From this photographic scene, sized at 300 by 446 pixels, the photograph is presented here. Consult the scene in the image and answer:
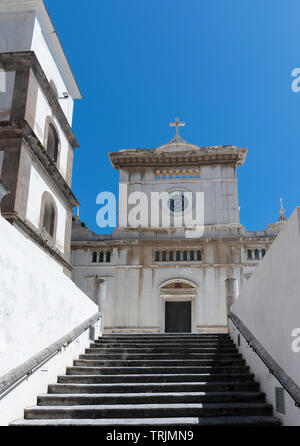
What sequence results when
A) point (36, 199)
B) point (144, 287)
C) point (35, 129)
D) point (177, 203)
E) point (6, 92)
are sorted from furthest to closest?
point (177, 203) < point (144, 287) < point (35, 129) < point (6, 92) < point (36, 199)

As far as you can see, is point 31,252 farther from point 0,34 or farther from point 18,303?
point 0,34

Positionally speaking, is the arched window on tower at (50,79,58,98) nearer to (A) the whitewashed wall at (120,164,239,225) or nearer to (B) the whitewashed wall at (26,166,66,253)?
(B) the whitewashed wall at (26,166,66,253)

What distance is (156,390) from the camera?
8.31 m

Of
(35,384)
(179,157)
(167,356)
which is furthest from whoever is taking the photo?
(179,157)

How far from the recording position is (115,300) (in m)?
27.2

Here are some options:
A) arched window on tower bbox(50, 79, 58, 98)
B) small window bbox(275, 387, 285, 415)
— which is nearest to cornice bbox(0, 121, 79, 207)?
arched window on tower bbox(50, 79, 58, 98)

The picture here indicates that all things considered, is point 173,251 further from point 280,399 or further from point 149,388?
point 280,399

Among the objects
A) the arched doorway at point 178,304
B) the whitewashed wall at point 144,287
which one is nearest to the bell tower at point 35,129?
the whitewashed wall at point 144,287

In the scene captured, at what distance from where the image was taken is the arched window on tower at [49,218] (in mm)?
18109

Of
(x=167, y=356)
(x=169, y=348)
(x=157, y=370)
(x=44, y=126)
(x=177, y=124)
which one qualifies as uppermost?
(x=177, y=124)

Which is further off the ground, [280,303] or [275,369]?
[280,303]

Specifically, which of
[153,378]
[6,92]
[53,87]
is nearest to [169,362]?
[153,378]

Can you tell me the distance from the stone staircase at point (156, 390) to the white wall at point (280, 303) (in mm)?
619

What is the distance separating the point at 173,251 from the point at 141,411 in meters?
21.0
